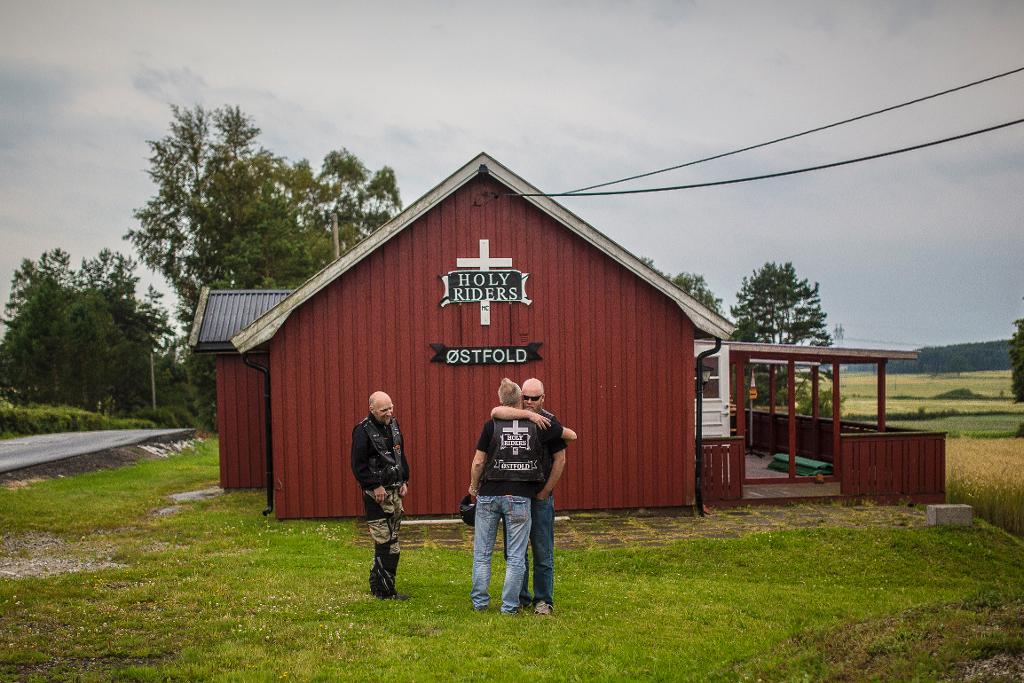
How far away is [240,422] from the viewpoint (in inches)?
648

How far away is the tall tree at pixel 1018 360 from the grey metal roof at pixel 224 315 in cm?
3739

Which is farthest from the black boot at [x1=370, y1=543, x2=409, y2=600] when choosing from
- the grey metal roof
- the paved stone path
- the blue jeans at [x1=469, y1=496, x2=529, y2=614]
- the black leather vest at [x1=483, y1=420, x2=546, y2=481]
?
the grey metal roof

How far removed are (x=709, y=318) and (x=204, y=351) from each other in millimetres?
9135

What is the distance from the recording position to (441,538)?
Answer: 1192cm

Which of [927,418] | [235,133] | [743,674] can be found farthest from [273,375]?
[927,418]

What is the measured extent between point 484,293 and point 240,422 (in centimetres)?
592

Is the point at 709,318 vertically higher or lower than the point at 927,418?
higher

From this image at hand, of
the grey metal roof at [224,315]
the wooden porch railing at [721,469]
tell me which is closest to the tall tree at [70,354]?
the grey metal roof at [224,315]

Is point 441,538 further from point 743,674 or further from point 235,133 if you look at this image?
point 235,133

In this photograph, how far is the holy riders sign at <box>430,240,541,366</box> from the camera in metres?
13.6

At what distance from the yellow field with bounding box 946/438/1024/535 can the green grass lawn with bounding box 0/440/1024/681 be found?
81.5 inches

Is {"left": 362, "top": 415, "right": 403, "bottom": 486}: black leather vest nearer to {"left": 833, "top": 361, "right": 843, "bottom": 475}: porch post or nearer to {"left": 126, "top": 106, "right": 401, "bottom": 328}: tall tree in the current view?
{"left": 833, "top": 361, "right": 843, "bottom": 475}: porch post

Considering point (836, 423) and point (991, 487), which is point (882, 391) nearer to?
point (836, 423)

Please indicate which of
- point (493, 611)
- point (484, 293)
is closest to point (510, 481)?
point (493, 611)
